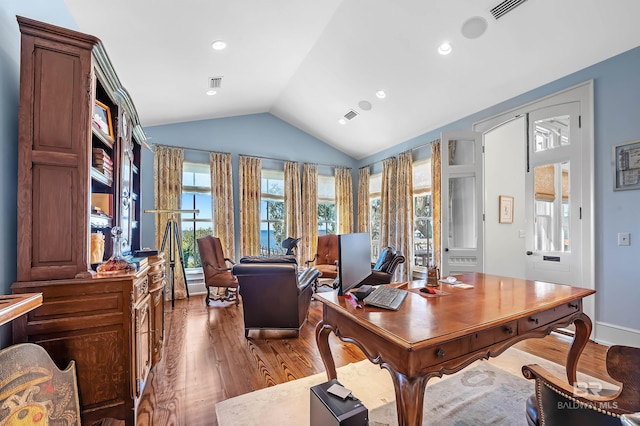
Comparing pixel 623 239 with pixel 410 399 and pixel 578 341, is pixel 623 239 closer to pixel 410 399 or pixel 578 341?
pixel 578 341

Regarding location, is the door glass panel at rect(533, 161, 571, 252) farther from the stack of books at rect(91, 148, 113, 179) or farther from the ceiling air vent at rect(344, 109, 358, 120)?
the stack of books at rect(91, 148, 113, 179)

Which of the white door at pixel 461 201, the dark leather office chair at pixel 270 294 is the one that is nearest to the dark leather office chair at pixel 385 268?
the white door at pixel 461 201

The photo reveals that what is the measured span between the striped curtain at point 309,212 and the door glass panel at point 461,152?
10.1 feet

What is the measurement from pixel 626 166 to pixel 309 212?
478cm

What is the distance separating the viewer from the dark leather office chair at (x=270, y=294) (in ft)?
10.2

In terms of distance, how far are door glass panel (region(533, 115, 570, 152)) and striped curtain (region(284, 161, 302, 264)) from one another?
4.15 m

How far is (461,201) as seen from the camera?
395 cm

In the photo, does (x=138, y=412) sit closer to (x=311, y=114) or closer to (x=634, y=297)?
(x=634, y=297)

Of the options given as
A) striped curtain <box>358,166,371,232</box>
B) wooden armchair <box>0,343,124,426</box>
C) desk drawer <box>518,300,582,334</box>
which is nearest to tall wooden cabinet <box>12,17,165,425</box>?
wooden armchair <box>0,343,124,426</box>

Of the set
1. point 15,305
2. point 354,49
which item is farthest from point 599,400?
point 354,49

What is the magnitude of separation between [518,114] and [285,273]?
3.59m

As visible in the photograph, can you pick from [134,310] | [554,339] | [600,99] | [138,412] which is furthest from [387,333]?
[600,99]

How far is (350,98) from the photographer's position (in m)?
4.69

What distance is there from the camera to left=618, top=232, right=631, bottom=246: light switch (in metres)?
2.75
